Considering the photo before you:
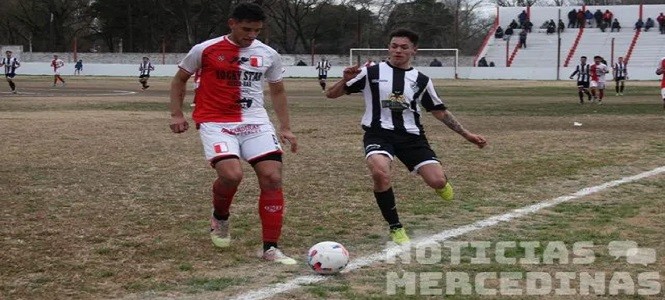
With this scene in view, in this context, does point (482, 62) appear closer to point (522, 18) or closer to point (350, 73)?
point (522, 18)

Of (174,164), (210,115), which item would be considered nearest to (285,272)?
(210,115)

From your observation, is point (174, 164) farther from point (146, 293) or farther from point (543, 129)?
point (543, 129)

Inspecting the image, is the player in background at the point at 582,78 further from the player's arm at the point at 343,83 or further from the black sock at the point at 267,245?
the black sock at the point at 267,245

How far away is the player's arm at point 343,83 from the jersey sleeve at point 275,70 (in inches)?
25.4

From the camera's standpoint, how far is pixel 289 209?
361 inches

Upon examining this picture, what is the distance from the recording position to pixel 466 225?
8.30m

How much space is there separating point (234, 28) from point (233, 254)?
1.71 m

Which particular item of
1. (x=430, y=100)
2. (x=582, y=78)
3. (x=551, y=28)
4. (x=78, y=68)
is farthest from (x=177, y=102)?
(x=551, y=28)

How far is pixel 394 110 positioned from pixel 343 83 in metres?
0.49

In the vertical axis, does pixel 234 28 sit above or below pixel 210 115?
above

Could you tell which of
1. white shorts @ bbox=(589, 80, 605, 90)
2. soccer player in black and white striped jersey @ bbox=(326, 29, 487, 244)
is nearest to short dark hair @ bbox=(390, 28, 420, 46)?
soccer player in black and white striped jersey @ bbox=(326, 29, 487, 244)

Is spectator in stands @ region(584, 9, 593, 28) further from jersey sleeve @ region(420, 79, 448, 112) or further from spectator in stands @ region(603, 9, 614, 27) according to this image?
jersey sleeve @ region(420, 79, 448, 112)

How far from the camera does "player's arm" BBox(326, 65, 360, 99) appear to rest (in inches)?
307

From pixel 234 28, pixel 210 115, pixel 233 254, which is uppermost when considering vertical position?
pixel 234 28
